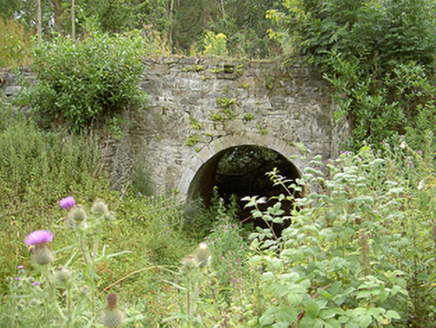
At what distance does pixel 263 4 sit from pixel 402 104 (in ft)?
31.1

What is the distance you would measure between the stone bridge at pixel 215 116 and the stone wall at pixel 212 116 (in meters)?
0.01

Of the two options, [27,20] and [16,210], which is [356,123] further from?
[27,20]

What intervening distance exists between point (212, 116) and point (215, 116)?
5 cm

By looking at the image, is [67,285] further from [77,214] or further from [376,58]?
[376,58]

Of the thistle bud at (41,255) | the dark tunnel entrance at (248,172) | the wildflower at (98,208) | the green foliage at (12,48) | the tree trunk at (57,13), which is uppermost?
the tree trunk at (57,13)

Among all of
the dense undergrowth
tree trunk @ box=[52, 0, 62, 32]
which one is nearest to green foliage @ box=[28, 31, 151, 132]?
the dense undergrowth

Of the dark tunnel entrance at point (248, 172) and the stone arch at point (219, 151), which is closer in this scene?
the stone arch at point (219, 151)

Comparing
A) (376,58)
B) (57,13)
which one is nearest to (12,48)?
(57,13)

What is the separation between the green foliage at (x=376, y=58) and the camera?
15.9 feet

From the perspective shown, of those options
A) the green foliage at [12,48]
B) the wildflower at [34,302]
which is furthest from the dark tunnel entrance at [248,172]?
the wildflower at [34,302]

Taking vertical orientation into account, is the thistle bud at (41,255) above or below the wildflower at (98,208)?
→ below

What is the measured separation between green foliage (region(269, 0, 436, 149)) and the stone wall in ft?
1.69

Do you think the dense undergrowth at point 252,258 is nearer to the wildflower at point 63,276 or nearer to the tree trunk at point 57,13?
the wildflower at point 63,276

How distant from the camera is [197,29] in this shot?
53.2ft
